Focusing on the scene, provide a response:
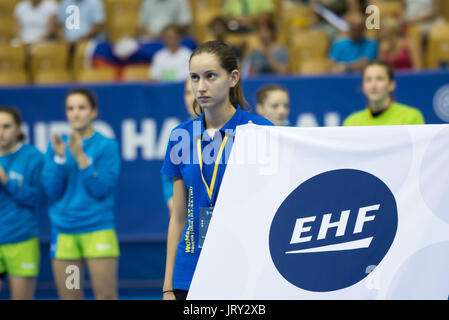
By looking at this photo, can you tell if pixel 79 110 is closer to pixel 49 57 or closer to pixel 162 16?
pixel 49 57

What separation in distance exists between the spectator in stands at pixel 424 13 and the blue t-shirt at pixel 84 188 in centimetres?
493

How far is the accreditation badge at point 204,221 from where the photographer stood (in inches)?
126

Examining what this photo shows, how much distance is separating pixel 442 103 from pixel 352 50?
4.67ft

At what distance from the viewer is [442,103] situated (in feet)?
21.9

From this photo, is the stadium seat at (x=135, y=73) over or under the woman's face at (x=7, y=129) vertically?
over

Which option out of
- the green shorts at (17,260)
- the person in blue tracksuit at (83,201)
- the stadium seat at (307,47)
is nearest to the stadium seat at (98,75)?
the stadium seat at (307,47)

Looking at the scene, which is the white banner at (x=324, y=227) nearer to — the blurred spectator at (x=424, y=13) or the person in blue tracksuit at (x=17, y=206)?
the person in blue tracksuit at (x=17, y=206)

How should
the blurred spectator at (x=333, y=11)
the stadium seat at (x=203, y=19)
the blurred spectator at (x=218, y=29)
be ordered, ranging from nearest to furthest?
the blurred spectator at (x=218, y=29) → the blurred spectator at (x=333, y=11) → the stadium seat at (x=203, y=19)

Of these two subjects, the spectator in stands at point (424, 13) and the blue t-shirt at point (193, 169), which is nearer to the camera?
the blue t-shirt at point (193, 169)
